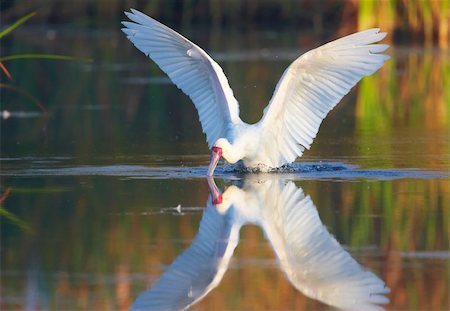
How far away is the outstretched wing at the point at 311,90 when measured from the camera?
10.4 m

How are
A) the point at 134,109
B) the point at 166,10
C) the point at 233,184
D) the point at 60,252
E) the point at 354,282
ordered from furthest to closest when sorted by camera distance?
the point at 166,10, the point at 134,109, the point at 233,184, the point at 60,252, the point at 354,282

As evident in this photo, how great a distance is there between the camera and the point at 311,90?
10.6 m

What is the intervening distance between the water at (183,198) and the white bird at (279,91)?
0.26 m

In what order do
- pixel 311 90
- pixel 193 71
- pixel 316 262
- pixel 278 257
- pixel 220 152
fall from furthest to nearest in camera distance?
pixel 193 71 < pixel 311 90 < pixel 220 152 < pixel 278 257 < pixel 316 262

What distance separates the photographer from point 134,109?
16.1m

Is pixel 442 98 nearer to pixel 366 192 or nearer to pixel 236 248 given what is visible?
pixel 366 192

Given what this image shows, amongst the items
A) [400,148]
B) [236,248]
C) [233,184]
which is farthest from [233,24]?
[236,248]

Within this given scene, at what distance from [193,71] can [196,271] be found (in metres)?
4.64

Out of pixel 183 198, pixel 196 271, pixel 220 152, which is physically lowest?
pixel 196 271

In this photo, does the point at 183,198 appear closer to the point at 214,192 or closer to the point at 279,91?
the point at 214,192

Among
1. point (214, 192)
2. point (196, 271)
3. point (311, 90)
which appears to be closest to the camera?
point (196, 271)

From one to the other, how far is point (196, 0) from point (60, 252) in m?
23.7

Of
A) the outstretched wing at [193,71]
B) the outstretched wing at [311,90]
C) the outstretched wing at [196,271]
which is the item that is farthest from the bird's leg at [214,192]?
the outstretched wing at [196,271]

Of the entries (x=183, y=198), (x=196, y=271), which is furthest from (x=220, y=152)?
(x=196, y=271)
